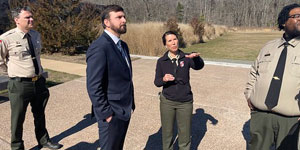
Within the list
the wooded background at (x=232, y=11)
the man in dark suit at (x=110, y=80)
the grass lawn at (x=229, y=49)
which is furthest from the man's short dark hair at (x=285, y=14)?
the wooded background at (x=232, y=11)

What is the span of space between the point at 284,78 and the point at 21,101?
2.91 meters

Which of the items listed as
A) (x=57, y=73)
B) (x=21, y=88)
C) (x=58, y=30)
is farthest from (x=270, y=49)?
(x=58, y=30)

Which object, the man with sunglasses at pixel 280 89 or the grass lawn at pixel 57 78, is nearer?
the man with sunglasses at pixel 280 89

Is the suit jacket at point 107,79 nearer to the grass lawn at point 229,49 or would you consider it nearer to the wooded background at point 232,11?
the grass lawn at point 229,49

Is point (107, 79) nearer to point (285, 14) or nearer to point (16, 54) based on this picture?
point (16, 54)

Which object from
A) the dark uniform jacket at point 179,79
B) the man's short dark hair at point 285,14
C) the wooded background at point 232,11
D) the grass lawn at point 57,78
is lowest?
the grass lawn at point 57,78

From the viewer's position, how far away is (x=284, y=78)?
7.08 ft

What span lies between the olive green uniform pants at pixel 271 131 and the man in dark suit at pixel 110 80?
130 cm

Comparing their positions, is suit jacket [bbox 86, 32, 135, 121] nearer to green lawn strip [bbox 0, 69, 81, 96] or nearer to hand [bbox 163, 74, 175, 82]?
hand [bbox 163, 74, 175, 82]

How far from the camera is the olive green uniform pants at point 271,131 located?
2211 millimetres

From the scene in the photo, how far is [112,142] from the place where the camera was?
7.11ft

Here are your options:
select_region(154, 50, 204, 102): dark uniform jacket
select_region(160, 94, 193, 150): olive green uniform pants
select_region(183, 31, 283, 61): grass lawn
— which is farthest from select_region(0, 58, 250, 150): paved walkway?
select_region(183, 31, 283, 61): grass lawn

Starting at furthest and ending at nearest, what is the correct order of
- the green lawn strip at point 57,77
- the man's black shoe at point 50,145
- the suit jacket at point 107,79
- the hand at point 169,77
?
the green lawn strip at point 57,77
the man's black shoe at point 50,145
the hand at point 169,77
the suit jacket at point 107,79

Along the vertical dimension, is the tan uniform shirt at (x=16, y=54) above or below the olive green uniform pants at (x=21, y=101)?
above
